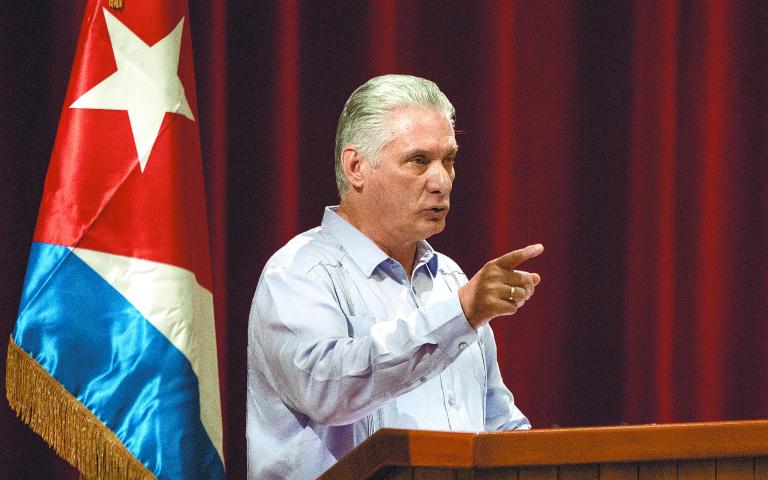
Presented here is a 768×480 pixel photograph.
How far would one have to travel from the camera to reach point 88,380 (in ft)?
7.02

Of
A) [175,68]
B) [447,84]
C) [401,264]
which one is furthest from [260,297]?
[447,84]

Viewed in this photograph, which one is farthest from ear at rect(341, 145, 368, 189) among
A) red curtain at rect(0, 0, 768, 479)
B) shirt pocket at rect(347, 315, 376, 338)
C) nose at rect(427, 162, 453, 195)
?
red curtain at rect(0, 0, 768, 479)

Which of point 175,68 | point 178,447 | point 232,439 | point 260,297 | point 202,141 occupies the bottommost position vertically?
point 232,439

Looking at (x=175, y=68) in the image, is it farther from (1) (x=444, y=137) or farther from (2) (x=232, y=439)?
(2) (x=232, y=439)

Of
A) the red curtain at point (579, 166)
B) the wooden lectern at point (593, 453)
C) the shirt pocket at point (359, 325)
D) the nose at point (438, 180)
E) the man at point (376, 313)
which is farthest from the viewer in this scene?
the red curtain at point (579, 166)

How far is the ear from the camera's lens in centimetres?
204

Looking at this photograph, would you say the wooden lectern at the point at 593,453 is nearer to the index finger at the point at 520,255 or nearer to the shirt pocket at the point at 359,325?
the index finger at the point at 520,255

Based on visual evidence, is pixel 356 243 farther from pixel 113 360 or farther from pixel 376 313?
pixel 113 360

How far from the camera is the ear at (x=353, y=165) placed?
2.04 meters

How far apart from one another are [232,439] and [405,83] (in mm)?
1239

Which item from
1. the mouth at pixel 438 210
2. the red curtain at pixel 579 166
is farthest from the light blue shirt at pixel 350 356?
the red curtain at pixel 579 166

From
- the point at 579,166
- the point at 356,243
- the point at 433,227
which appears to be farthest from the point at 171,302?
the point at 579,166

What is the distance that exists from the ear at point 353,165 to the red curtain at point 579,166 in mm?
831

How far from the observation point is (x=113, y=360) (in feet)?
7.09
